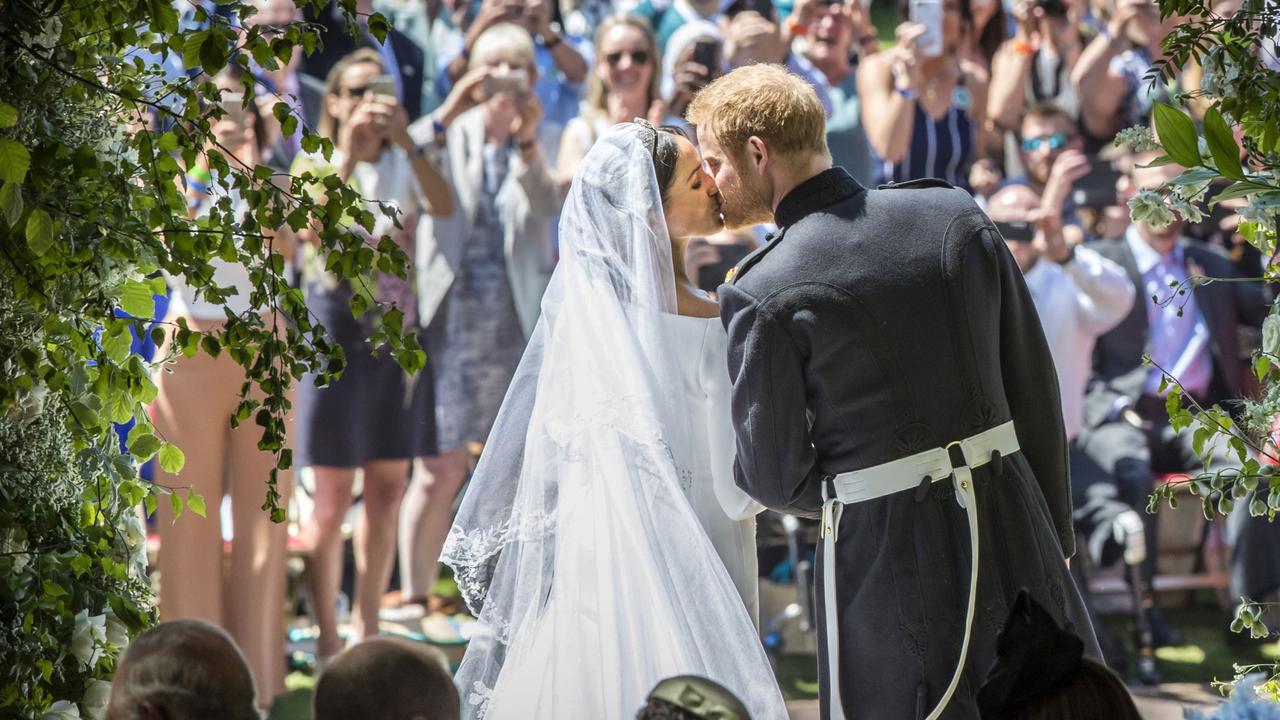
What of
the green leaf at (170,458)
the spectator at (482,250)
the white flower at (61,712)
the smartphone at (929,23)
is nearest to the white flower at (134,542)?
the green leaf at (170,458)

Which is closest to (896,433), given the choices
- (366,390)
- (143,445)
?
(143,445)

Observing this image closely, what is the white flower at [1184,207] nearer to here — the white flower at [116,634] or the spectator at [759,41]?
the white flower at [116,634]

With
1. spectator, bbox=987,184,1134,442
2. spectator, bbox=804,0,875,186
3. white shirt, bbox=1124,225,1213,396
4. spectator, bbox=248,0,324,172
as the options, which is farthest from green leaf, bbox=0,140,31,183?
white shirt, bbox=1124,225,1213,396

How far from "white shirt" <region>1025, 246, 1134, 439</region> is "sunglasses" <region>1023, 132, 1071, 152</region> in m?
0.46

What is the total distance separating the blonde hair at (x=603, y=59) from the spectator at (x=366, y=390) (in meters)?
0.73

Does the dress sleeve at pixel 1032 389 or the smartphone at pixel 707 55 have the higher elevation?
the smartphone at pixel 707 55

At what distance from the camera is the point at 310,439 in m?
5.26

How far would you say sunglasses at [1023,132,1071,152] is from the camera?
18.6 ft

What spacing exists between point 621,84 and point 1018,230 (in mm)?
1756

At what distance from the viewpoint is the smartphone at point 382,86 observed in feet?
17.8

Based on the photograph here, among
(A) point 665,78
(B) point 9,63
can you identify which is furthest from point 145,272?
(A) point 665,78

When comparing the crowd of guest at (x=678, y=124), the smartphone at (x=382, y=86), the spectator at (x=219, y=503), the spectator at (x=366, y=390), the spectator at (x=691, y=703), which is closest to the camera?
the spectator at (x=691, y=703)

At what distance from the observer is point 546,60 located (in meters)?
5.74

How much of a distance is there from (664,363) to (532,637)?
56 cm
